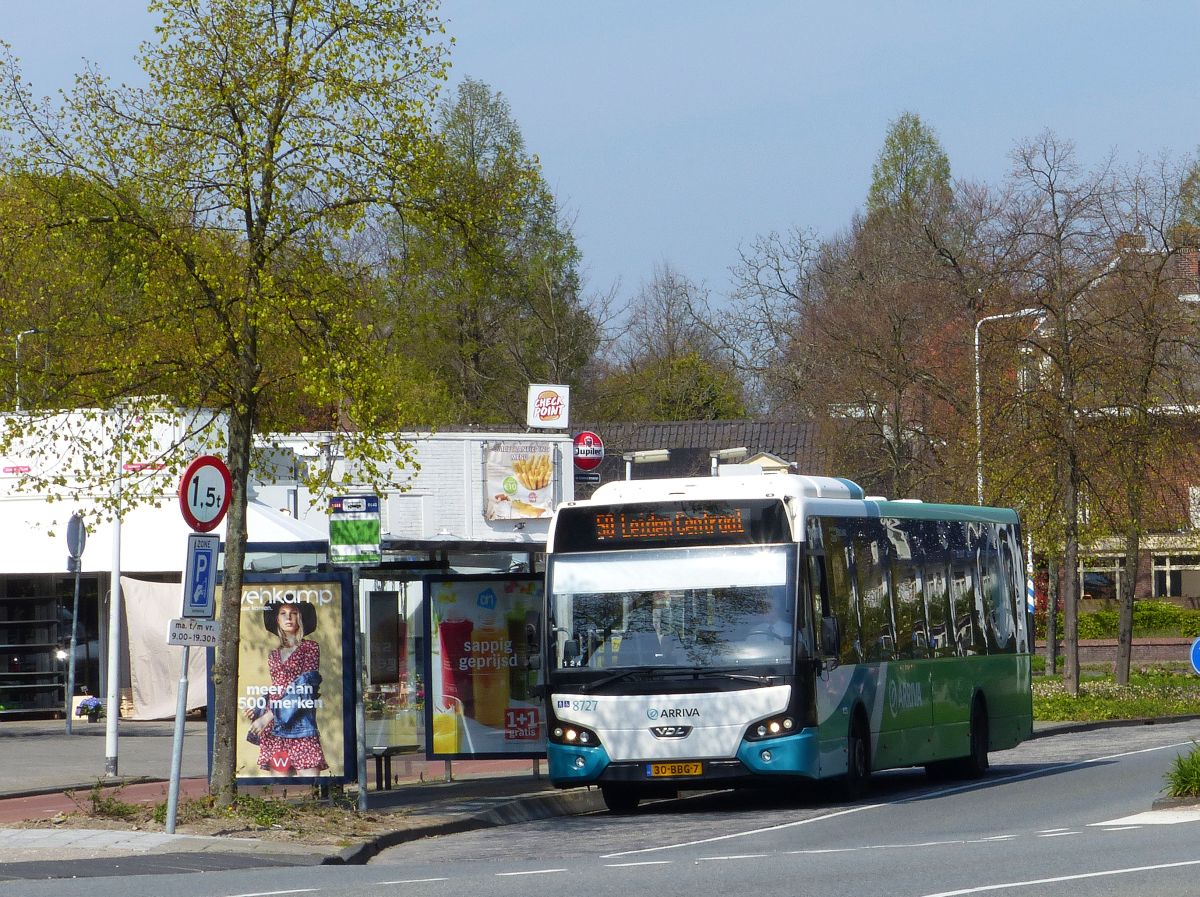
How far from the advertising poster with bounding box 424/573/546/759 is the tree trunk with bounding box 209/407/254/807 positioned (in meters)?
3.31

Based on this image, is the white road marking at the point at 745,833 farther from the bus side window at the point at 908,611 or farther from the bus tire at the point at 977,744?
the bus tire at the point at 977,744

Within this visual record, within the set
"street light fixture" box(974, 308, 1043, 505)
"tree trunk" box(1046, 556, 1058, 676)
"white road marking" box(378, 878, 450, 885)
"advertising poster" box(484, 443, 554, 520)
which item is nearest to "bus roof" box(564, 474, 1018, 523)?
"white road marking" box(378, 878, 450, 885)

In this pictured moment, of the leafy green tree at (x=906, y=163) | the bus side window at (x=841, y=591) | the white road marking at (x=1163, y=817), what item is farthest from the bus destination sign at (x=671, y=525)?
the leafy green tree at (x=906, y=163)

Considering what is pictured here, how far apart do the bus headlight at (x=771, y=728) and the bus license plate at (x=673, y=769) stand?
524 millimetres

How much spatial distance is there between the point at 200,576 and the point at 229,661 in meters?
1.59

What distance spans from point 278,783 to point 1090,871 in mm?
7876

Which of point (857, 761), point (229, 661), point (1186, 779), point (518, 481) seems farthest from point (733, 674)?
point (518, 481)

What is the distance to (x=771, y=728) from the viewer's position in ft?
54.8

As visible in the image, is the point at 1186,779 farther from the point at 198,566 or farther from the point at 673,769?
the point at 198,566

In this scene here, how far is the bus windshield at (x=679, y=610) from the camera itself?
1700cm

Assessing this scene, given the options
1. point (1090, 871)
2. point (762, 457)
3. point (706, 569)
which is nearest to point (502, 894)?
point (1090, 871)

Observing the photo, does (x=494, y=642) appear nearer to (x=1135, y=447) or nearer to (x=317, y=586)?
(x=317, y=586)

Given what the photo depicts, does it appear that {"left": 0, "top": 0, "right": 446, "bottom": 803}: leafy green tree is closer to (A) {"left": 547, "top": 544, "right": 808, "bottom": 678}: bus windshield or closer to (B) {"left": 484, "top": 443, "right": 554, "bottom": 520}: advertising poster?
(A) {"left": 547, "top": 544, "right": 808, "bottom": 678}: bus windshield

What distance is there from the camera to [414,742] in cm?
1967
